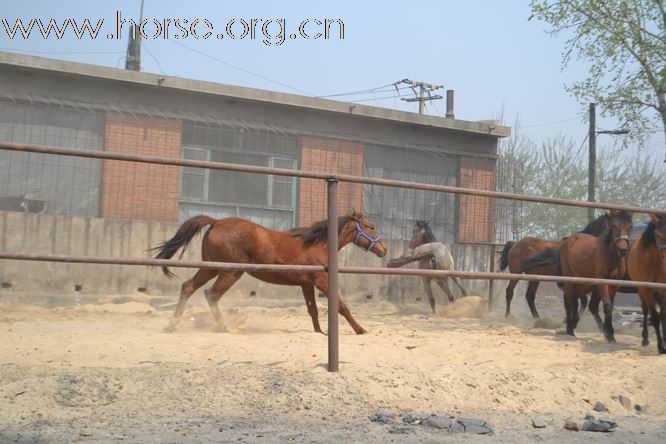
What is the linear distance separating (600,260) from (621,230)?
673 mm

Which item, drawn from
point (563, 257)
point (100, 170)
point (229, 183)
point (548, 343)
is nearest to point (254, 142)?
point (229, 183)

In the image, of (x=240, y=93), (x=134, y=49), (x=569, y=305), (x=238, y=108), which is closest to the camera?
(x=569, y=305)

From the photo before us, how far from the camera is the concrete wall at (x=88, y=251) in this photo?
9953 mm

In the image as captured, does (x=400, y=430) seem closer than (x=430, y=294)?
Yes

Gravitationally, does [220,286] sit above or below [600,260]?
below

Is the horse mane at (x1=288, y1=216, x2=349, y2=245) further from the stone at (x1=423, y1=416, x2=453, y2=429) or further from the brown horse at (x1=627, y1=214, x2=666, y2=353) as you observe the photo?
the stone at (x1=423, y1=416, x2=453, y2=429)

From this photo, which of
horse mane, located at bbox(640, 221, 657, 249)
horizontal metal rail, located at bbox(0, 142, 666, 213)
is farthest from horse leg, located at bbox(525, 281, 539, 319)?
horizontal metal rail, located at bbox(0, 142, 666, 213)

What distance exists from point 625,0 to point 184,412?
1154cm

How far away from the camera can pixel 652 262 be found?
300 inches

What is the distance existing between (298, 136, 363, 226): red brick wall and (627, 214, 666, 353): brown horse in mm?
6058

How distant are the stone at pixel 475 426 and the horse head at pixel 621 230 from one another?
4.71 metres

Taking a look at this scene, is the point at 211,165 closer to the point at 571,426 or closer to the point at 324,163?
the point at 571,426

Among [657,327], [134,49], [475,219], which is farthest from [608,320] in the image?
[134,49]

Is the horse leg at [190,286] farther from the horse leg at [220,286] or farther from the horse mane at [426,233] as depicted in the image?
the horse mane at [426,233]
